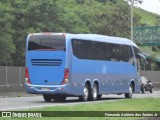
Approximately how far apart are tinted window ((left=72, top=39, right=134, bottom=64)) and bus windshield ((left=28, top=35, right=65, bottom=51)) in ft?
2.45

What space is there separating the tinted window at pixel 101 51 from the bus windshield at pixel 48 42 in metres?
0.75

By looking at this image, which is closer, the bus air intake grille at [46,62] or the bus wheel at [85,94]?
the bus air intake grille at [46,62]

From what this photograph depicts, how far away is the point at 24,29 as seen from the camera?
53.6 meters

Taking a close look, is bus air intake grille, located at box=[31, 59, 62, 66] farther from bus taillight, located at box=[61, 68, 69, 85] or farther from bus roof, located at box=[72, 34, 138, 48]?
bus roof, located at box=[72, 34, 138, 48]

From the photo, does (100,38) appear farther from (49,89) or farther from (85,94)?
(49,89)

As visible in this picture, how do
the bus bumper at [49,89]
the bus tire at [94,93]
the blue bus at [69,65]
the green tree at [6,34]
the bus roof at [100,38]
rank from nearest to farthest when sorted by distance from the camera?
the bus bumper at [49,89]
the blue bus at [69,65]
the bus roof at [100,38]
the bus tire at [94,93]
the green tree at [6,34]

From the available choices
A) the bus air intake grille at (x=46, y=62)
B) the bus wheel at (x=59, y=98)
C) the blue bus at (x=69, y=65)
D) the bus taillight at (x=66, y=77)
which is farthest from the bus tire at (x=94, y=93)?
the bus air intake grille at (x=46, y=62)

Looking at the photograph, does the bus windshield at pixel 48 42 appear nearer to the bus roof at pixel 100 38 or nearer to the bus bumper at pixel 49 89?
the bus roof at pixel 100 38

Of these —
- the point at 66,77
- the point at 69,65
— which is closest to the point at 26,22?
the point at 69,65

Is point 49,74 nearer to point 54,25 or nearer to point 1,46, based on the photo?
point 1,46

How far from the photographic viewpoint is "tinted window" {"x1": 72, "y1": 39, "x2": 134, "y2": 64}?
1122 inches

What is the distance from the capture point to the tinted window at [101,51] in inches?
1122

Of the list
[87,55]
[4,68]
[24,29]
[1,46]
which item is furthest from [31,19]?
[87,55]

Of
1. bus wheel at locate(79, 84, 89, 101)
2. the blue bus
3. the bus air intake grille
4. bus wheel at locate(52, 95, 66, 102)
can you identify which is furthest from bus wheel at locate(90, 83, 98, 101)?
the bus air intake grille
